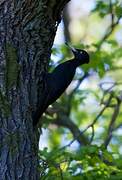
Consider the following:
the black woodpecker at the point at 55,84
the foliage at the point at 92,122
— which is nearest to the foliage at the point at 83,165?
the foliage at the point at 92,122

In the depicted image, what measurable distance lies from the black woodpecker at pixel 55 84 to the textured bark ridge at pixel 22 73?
0.07 m

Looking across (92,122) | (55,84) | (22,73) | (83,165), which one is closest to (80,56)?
(55,84)

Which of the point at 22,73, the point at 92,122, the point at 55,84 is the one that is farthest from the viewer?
the point at 92,122

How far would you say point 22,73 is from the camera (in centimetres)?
339

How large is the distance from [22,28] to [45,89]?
464 millimetres

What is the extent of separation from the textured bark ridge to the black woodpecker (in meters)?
0.07

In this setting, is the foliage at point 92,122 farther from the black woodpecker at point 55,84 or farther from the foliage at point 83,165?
the black woodpecker at point 55,84

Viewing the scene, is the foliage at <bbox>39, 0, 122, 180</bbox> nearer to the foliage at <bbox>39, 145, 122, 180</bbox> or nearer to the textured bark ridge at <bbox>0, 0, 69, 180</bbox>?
the foliage at <bbox>39, 145, 122, 180</bbox>

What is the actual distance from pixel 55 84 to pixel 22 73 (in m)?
0.51

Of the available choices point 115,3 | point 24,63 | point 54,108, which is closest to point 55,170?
point 24,63

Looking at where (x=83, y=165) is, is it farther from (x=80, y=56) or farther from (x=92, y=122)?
(x=92, y=122)

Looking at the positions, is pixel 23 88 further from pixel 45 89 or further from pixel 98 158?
pixel 98 158

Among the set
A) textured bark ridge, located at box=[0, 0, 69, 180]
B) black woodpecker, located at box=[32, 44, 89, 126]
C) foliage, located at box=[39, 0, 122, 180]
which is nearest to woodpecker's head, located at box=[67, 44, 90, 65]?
black woodpecker, located at box=[32, 44, 89, 126]

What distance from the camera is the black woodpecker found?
3576mm
